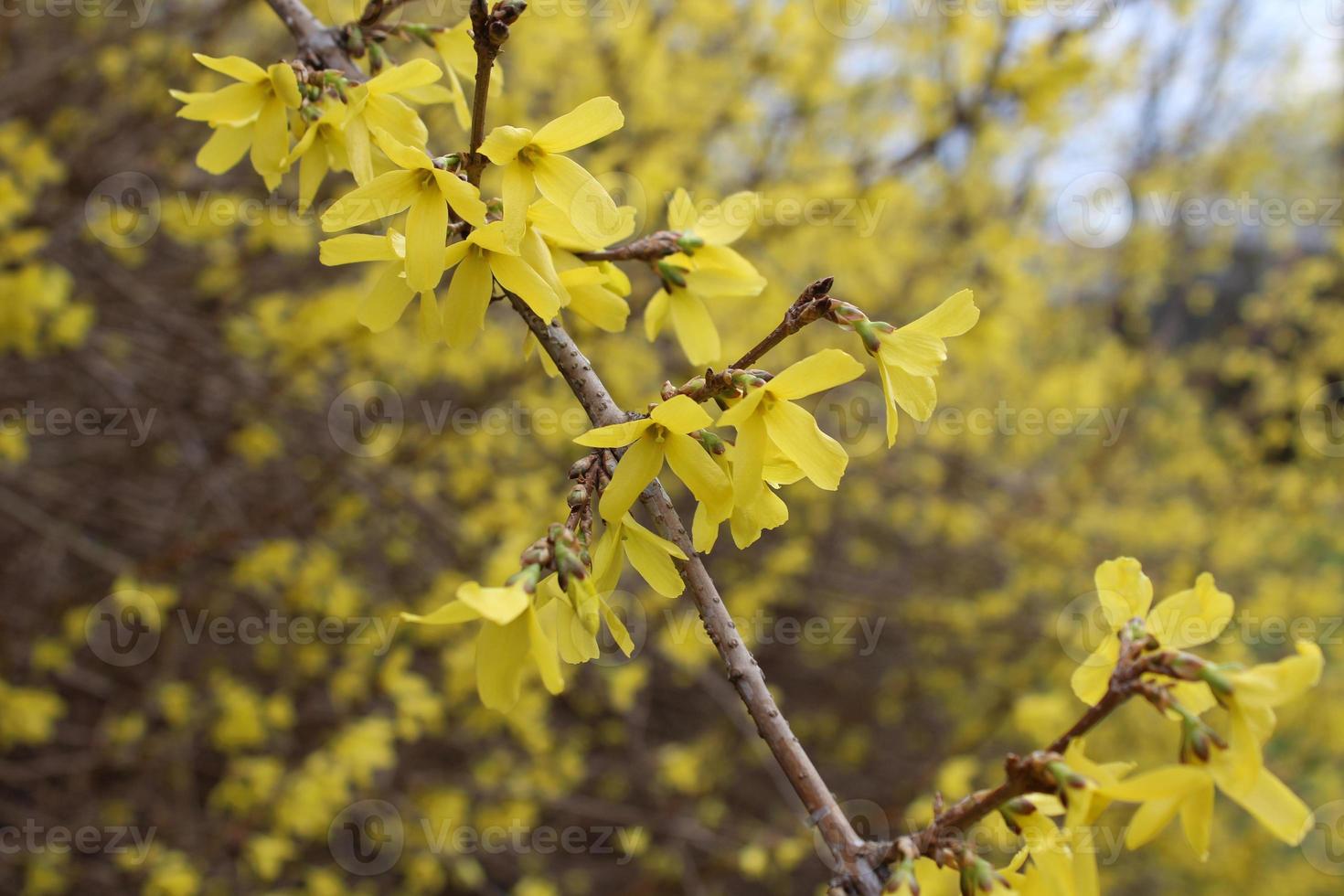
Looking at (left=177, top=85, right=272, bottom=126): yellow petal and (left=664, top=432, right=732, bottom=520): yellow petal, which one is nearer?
(left=664, top=432, right=732, bottom=520): yellow petal

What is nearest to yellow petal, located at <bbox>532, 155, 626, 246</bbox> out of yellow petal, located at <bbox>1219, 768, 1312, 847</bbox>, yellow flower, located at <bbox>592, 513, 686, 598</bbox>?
yellow flower, located at <bbox>592, 513, 686, 598</bbox>

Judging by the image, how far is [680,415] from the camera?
970 millimetres

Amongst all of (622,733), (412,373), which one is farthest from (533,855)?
(412,373)

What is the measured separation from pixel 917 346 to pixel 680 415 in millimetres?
332

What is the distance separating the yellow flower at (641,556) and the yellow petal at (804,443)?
180 millimetres

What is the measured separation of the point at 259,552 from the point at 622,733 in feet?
7.83

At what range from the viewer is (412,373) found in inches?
183

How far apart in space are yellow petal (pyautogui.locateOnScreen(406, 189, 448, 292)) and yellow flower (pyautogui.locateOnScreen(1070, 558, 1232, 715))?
88cm

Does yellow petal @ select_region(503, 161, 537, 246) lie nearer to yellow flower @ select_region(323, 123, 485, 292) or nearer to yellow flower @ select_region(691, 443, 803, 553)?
yellow flower @ select_region(323, 123, 485, 292)

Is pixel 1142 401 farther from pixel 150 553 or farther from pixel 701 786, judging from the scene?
pixel 150 553

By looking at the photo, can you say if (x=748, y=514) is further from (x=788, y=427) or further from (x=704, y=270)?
(x=704, y=270)

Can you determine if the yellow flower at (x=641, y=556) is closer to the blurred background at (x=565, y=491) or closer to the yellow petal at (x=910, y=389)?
the yellow petal at (x=910, y=389)

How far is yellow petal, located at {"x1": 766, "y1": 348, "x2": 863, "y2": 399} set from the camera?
3.20 ft

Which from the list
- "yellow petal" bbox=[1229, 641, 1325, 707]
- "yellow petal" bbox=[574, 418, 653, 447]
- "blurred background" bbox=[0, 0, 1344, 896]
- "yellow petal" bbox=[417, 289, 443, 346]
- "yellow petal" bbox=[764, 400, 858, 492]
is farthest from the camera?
"blurred background" bbox=[0, 0, 1344, 896]
